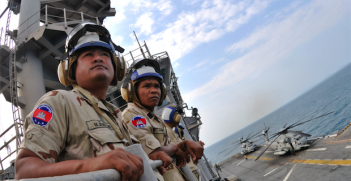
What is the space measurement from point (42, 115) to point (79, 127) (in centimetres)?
21

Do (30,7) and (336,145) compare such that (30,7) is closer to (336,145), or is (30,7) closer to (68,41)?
(68,41)

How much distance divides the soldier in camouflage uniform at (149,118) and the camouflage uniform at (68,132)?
838 mm

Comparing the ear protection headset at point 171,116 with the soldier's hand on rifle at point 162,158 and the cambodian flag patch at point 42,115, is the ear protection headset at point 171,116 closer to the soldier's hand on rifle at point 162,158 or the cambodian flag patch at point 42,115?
the soldier's hand on rifle at point 162,158

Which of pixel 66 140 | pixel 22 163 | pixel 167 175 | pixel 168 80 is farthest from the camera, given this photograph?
pixel 168 80

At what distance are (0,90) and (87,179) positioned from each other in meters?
11.7

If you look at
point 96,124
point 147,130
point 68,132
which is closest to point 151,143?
point 147,130

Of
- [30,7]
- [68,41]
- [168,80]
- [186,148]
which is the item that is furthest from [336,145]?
[30,7]

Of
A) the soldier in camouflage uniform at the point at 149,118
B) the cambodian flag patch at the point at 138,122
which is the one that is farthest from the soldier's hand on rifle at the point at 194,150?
the cambodian flag patch at the point at 138,122

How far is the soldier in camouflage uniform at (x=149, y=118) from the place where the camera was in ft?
7.19

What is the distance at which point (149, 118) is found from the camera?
8.79 feet

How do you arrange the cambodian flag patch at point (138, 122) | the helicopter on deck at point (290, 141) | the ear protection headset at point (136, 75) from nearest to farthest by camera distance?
1. the cambodian flag patch at point (138, 122)
2. the ear protection headset at point (136, 75)
3. the helicopter on deck at point (290, 141)

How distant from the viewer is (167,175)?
2309 mm

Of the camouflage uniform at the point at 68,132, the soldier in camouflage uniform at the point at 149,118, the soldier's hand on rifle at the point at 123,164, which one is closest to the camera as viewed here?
the soldier's hand on rifle at the point at 123,164

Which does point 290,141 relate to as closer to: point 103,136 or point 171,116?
point 171,116
